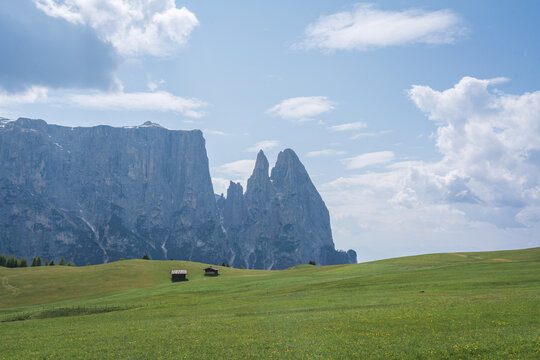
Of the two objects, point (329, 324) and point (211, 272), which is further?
point (211, 272)

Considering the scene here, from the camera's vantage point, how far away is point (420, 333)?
30.5 metres

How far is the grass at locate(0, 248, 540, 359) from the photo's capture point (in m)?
27.3

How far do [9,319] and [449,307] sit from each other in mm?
60565

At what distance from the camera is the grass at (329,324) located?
27328 millimetres

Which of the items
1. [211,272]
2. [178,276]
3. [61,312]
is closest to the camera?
[61,312]

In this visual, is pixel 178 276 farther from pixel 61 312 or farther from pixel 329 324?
pixel 329 324

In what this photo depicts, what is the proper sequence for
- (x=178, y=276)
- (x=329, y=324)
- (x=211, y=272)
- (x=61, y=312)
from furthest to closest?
1. (x=211, y=272)
2. (x=178, y=276)
3. (x=61, y=312)
4. (x=329, y=324)

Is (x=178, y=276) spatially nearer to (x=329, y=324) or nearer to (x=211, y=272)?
(x=211, y=272)

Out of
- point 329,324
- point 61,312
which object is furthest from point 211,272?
point 329,324

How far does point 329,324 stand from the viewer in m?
36.4

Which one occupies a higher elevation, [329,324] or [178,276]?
[329,324]

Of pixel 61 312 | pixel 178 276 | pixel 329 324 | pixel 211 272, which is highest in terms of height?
pixel 329 324

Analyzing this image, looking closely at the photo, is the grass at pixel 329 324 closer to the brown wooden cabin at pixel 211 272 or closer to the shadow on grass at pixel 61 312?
the shadow on grass at pixel 61 312

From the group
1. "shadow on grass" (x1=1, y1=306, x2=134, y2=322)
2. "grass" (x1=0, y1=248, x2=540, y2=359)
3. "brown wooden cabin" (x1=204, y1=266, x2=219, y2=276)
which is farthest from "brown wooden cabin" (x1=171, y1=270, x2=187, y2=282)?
"shadow on grass" (x1=1, y1=306, x2=134, y2=322)
